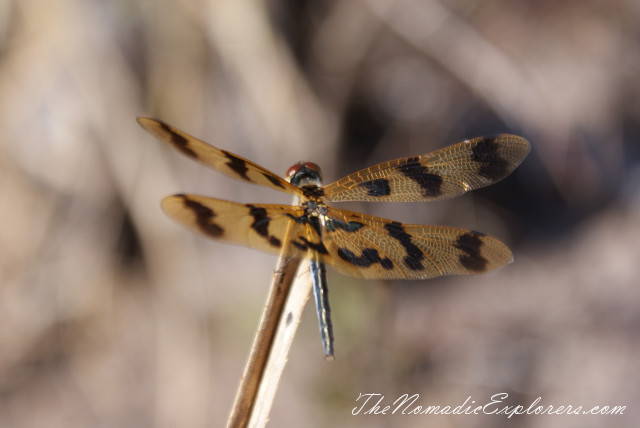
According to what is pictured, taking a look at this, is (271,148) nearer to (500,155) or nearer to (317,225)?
(317,225)

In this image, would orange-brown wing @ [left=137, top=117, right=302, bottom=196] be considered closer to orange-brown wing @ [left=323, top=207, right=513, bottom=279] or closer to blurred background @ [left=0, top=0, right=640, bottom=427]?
orange-brown wing @ [left=323, top=207, right=513, bottom=279]

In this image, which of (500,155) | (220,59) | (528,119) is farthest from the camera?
(220,59)

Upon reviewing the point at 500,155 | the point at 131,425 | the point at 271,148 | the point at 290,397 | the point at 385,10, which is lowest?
the point at 131,425

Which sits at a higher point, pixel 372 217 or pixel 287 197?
pixel 287 197

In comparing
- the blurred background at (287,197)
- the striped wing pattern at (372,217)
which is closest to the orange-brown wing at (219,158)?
the striped wing pattern at (372,217)

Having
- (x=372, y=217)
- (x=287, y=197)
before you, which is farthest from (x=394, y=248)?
(x=287, y=197)

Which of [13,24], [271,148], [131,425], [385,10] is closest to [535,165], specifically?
[385,10]

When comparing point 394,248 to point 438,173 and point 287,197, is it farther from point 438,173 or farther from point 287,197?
point 287,197
